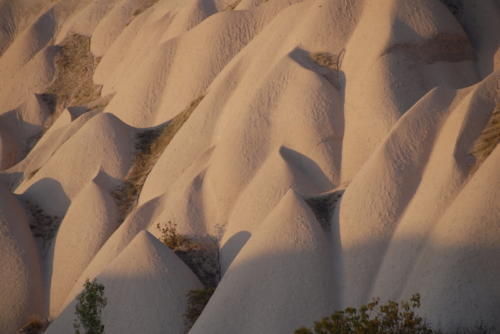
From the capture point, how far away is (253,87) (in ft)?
83.7

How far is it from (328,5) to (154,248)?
10760mm

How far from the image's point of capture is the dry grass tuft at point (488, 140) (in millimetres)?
17156

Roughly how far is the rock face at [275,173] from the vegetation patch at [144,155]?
0.08 meters

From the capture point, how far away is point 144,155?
2794cm

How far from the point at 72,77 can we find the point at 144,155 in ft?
44.3

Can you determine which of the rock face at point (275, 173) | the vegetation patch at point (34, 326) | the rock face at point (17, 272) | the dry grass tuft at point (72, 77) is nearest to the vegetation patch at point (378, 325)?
the rock face at point (275, 173)

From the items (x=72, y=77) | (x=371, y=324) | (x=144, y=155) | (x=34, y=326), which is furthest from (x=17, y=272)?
(x=72, y=77)

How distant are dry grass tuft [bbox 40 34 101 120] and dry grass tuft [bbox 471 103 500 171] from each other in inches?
890

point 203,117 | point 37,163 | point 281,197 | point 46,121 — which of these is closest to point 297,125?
point 281,197

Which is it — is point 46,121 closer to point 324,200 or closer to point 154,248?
point 154,248

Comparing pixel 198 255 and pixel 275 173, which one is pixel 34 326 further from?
pixel 275 173

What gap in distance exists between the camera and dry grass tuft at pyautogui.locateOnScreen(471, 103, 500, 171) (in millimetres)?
17156

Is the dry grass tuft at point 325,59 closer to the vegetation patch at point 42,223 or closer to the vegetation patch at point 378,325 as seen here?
the vegetation patch at point 42,223

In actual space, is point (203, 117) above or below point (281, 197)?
above
